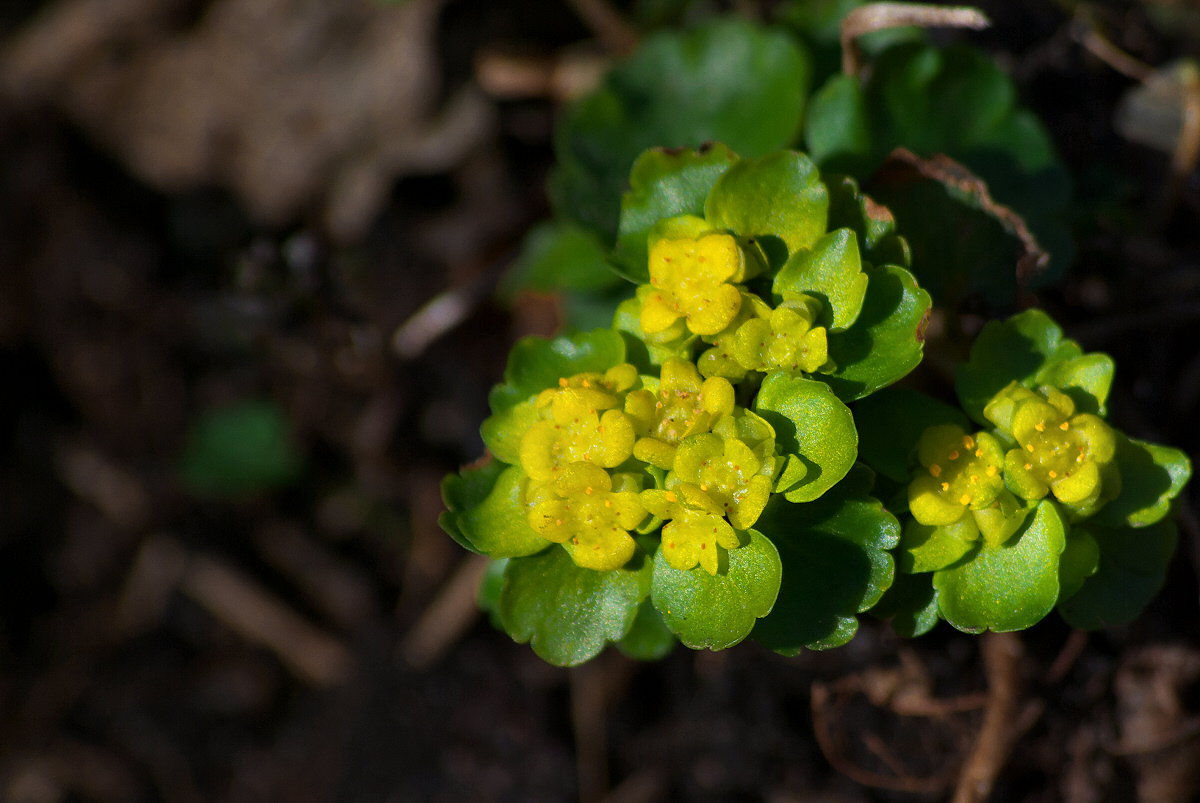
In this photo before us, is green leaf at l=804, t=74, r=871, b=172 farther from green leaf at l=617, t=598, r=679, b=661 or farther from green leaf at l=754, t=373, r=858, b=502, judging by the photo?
green leaf at l=617, t=598, r=679, b=661

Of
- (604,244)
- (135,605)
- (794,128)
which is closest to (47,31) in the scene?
(135,605)

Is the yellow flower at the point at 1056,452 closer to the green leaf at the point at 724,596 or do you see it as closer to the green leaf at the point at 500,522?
the green leaf at the point at 724,596

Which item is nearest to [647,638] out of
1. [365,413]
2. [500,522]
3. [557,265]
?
[500,522]

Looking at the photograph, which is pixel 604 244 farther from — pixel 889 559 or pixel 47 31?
pixel 47 31

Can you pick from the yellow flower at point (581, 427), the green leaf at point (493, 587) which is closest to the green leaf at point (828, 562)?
→ the yellow flower at point (581, 427)

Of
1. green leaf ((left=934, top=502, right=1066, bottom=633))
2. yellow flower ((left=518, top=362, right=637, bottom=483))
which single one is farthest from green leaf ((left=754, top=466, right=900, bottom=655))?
yellow flower ((left=518, top=362, right=637, bottom=483))

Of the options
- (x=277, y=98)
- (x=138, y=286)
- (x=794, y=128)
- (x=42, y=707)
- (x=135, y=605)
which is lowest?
(x=42, y=707)
